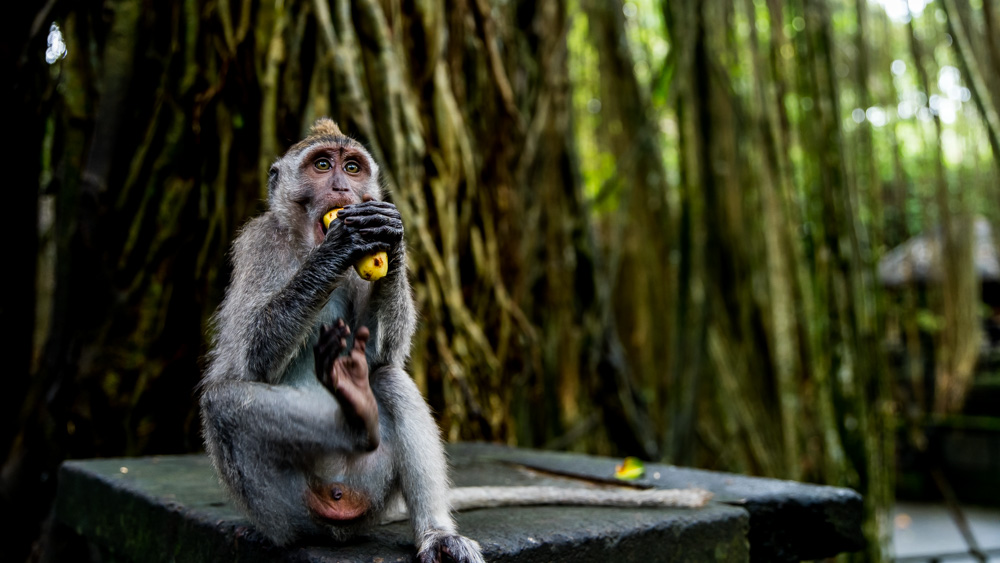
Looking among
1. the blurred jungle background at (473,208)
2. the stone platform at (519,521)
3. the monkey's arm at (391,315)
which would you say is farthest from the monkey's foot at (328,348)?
the blurred jungle background at (473,208)

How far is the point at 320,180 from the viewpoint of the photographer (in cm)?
214

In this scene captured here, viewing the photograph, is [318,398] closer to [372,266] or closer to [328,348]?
[328,348]

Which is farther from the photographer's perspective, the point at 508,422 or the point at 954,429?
the point at 954,429

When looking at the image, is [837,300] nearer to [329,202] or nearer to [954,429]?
[329,202]

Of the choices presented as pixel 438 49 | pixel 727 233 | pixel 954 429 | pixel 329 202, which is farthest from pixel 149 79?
pixel 954 429

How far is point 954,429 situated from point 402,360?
10.9 metres

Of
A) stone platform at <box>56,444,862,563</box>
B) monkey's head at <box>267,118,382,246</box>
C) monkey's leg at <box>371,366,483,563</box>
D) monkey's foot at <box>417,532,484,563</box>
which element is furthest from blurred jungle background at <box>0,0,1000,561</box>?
monkey's foot at <box>417,532,484,563</box>

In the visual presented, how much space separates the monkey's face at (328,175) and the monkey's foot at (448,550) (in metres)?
0.79

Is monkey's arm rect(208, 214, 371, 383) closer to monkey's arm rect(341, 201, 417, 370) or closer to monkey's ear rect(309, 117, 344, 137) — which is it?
monkey's arm rect(341, 201, 417, 370)

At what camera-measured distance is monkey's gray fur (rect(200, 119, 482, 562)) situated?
6.21ft

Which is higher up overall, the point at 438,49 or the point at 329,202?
the point at 438,49

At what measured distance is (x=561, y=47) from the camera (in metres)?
4.55

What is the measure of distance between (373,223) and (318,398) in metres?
0.43

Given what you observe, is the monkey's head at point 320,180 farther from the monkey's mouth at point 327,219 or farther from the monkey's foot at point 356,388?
the monkey's foot at point 356,388
